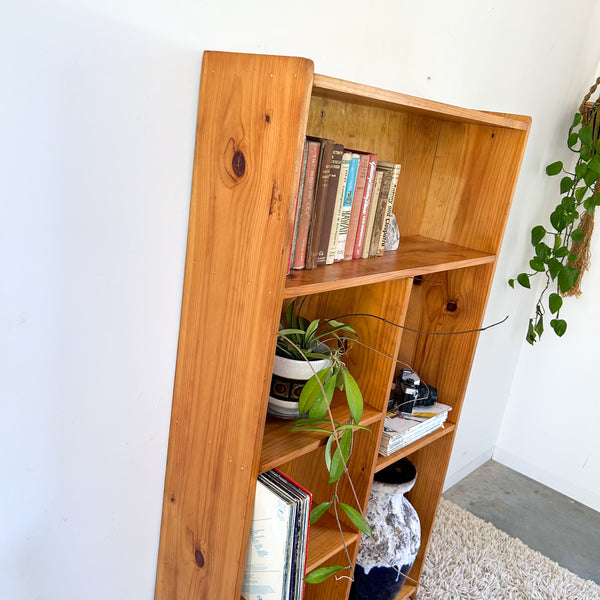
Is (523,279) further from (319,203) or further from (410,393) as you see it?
(319,203)

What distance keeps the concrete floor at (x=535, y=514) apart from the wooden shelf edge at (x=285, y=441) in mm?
1424

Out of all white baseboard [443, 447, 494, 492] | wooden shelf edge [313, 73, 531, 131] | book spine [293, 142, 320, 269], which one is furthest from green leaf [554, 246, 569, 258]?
book spine [293, 142, 320, 269]

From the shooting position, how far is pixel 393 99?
1071 millimetres

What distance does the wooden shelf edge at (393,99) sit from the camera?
95cm

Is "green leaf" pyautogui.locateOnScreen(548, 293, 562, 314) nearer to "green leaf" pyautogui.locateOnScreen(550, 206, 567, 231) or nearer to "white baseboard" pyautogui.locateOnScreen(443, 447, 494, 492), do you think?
"green leaf" pyautogui.locateOnScreen(550, 206, 567, 231)

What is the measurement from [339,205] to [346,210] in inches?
1.2

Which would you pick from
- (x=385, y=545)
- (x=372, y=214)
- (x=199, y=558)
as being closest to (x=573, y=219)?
(x=372, y=214)

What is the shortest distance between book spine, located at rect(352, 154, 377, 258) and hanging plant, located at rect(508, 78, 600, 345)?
113 centimetres

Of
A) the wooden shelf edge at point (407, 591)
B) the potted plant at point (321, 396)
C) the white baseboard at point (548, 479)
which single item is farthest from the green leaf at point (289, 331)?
the white baseboard at point (548, 479)

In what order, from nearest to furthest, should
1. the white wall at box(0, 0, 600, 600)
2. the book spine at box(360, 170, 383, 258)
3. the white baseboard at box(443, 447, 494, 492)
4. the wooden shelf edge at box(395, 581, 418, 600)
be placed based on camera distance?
1. the white wall at box(0, 0, 600, 600)
2. the book spine at box(360, 170, 383, 258)
3. the wooden shelf edge at box(395, 581, 418, 600)
4. the white baseboard at box(443, 447, 494, 492)

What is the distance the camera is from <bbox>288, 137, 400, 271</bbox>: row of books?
1.06m

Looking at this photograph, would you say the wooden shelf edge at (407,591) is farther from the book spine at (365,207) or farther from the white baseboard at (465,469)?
the book spine at (365,207)

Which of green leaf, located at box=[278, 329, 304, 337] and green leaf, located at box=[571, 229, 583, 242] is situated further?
green leaf, located at box=[571, 229, 583, 242]

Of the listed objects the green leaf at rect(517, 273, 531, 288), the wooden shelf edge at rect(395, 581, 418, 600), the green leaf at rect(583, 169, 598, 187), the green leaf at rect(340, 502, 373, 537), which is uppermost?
the green leaf at rect(583, 169, 598, 187)
